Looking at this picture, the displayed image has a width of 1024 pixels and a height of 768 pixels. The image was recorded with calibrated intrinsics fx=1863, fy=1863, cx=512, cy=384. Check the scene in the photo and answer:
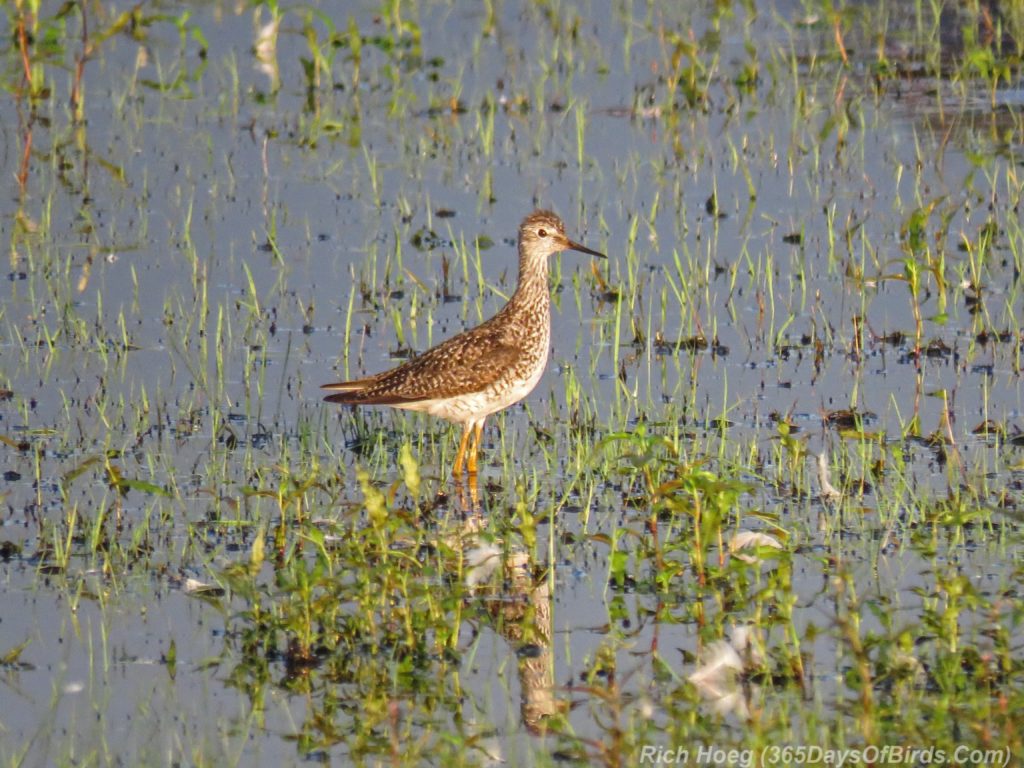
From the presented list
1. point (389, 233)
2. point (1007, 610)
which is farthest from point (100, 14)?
point (1007, 610)

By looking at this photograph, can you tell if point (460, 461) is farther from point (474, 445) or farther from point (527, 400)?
point (527, 400)

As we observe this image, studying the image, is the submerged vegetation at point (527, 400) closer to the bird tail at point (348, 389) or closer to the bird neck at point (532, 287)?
the bird tail at point (348, 389)

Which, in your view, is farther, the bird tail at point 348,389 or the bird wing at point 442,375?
the bird tail at point 348,389

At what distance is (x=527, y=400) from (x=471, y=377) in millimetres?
1254

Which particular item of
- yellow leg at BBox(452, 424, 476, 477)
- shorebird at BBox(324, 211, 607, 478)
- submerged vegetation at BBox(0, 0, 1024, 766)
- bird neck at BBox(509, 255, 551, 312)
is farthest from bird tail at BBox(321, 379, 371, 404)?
bird neck at BBox(509, 255, 551, 312)

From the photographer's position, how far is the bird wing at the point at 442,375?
8.64 metres

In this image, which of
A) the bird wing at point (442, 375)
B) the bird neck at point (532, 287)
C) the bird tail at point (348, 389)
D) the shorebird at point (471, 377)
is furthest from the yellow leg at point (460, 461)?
the bird neck at point (532, 287)

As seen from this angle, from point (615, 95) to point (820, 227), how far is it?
13.5ft

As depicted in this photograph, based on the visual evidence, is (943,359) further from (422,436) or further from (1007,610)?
(1007,610)

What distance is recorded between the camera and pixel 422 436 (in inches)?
361

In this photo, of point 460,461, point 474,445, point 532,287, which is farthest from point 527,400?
point 460,461

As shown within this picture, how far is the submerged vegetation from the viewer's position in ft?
19.2

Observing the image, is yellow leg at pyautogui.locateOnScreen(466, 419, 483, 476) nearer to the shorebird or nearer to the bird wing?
the shorebird

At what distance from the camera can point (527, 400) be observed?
9852 mm
